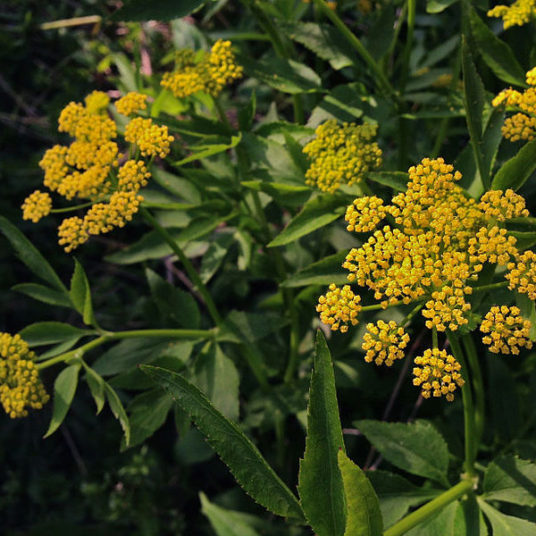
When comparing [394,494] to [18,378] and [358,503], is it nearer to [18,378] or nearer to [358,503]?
[358,503]

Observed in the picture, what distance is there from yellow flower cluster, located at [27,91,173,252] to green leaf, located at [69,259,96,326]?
11 cm

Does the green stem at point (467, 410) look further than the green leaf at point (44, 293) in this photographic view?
No

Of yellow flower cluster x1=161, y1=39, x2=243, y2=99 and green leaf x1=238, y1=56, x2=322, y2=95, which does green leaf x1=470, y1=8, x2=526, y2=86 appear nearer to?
green leaf x1=238, y1=56, x2=322, y2=95

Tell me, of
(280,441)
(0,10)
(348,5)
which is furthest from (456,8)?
(0,10)

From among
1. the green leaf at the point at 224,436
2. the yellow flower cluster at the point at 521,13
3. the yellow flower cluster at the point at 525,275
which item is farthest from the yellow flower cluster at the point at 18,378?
the yellow flower cluster at the point at 521,13

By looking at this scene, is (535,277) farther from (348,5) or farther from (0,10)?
(0,10)

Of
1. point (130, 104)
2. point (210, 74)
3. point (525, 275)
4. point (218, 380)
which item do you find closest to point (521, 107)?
point (525, 275)

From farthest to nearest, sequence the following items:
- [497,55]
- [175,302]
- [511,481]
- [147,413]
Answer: [175,302] → [147,413] → [497,55] → [511,481]

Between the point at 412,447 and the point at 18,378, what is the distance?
157 centimetres

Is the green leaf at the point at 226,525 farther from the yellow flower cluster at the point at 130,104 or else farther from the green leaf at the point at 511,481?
the yellow flower cluster at the point at 130,104

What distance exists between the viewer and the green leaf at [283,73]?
278cm

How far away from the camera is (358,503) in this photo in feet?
5.10

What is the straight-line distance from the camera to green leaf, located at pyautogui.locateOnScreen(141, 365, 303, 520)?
5.50ft

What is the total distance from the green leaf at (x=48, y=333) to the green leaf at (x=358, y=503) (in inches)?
56.9
